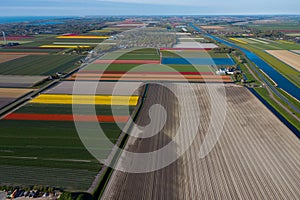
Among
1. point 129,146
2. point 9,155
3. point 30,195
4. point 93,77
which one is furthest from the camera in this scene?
point 93,77

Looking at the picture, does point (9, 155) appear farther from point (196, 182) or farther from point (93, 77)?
point (93, 77)

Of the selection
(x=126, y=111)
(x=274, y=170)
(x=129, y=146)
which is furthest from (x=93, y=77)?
(x=274, y=170)

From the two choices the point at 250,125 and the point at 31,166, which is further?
the point at 250,125

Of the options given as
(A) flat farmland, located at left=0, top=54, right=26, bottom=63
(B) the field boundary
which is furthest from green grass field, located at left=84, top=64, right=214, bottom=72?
(B) the field boundary

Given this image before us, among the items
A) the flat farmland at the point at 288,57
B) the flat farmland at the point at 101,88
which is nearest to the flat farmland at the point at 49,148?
the flat farmland at the point at 101,88

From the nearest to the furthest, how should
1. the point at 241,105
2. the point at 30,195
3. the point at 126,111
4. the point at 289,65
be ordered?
the point at 30,195 → the point at 126,111 → the point at 241,105 → the point at 289,65

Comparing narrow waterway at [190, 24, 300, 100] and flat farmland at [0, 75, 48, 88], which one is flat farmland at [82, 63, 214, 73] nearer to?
flat farmland at [0, 75, 48, 88]

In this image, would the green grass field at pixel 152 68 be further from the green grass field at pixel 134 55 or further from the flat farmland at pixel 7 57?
the flat farmland at pixel 7 57
